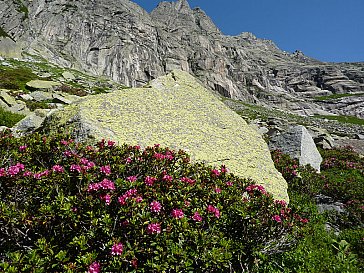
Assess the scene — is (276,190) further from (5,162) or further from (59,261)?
(5,162)

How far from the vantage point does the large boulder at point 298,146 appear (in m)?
14.5

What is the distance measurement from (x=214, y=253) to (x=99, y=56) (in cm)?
17679

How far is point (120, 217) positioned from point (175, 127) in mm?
4885

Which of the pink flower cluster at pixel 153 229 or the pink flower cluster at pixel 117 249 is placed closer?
the pink flower cluster at pixel 117 249

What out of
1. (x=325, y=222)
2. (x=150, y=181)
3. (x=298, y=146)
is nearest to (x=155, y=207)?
(x=150, y=181)

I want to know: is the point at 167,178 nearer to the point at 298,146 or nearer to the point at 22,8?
the point at 298,146

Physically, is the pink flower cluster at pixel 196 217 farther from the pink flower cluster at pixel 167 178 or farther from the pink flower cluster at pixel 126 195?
the pink flower cluster at pixel 126 195

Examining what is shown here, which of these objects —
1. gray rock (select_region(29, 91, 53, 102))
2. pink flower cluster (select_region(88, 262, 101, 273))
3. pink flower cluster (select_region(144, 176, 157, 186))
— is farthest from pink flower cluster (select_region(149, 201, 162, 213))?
gray rock (select_region(29, 91, 53, 102))

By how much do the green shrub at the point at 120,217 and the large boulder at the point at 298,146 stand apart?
9.83 metres

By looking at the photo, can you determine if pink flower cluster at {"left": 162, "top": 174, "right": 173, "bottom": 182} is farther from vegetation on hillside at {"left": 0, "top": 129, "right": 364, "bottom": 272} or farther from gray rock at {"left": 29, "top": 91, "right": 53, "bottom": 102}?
gray rock at {"left": 29, "top": 91, "right": 53, "bottom": 102}

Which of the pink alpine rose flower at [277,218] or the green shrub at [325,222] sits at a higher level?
the pink alpine rose flower at [277,218]

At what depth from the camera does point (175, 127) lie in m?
8.37

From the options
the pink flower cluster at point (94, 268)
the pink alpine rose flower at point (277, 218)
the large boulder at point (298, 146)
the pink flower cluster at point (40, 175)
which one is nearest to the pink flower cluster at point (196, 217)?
the pink flower cluster at point (94, 268)

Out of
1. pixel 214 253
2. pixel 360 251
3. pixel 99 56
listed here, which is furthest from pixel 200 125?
pixel 99 56
